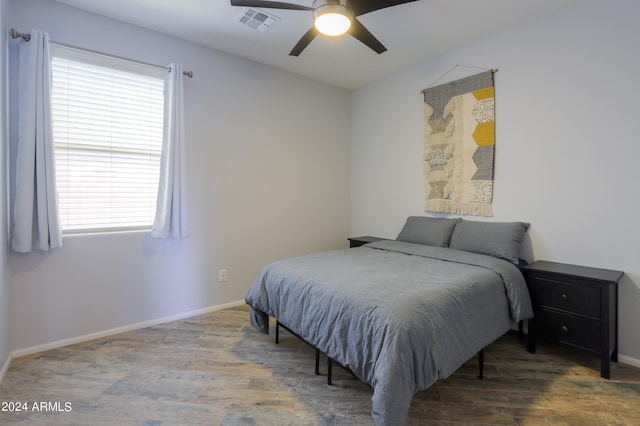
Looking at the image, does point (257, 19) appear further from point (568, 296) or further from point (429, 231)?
point (568, 296)

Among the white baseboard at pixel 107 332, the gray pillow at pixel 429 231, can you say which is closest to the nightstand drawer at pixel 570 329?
the gray pillow at pixel 429 231

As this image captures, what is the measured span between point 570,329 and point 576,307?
0.16m

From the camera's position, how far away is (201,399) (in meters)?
1.79

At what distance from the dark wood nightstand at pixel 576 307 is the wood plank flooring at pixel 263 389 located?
0.19 m

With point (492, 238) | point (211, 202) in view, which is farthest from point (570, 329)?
point (211, 202)

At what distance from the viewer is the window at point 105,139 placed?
2.40m

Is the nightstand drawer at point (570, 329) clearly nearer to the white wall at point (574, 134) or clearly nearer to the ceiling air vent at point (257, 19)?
the white wall at point (574, 134)

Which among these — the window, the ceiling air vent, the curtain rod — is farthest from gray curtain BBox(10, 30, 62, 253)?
the ceiling air vent

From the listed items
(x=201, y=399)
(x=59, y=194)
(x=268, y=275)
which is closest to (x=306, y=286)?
(x=268, y=275)

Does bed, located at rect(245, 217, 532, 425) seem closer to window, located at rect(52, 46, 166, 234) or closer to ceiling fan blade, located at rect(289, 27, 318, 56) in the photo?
window, located at rect(52, 46, 166, 234)

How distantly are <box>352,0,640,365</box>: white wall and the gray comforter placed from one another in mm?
656

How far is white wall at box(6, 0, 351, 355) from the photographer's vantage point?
7.80 feet

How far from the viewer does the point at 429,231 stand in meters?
3.09

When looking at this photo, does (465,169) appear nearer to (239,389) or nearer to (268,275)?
(268,275)
